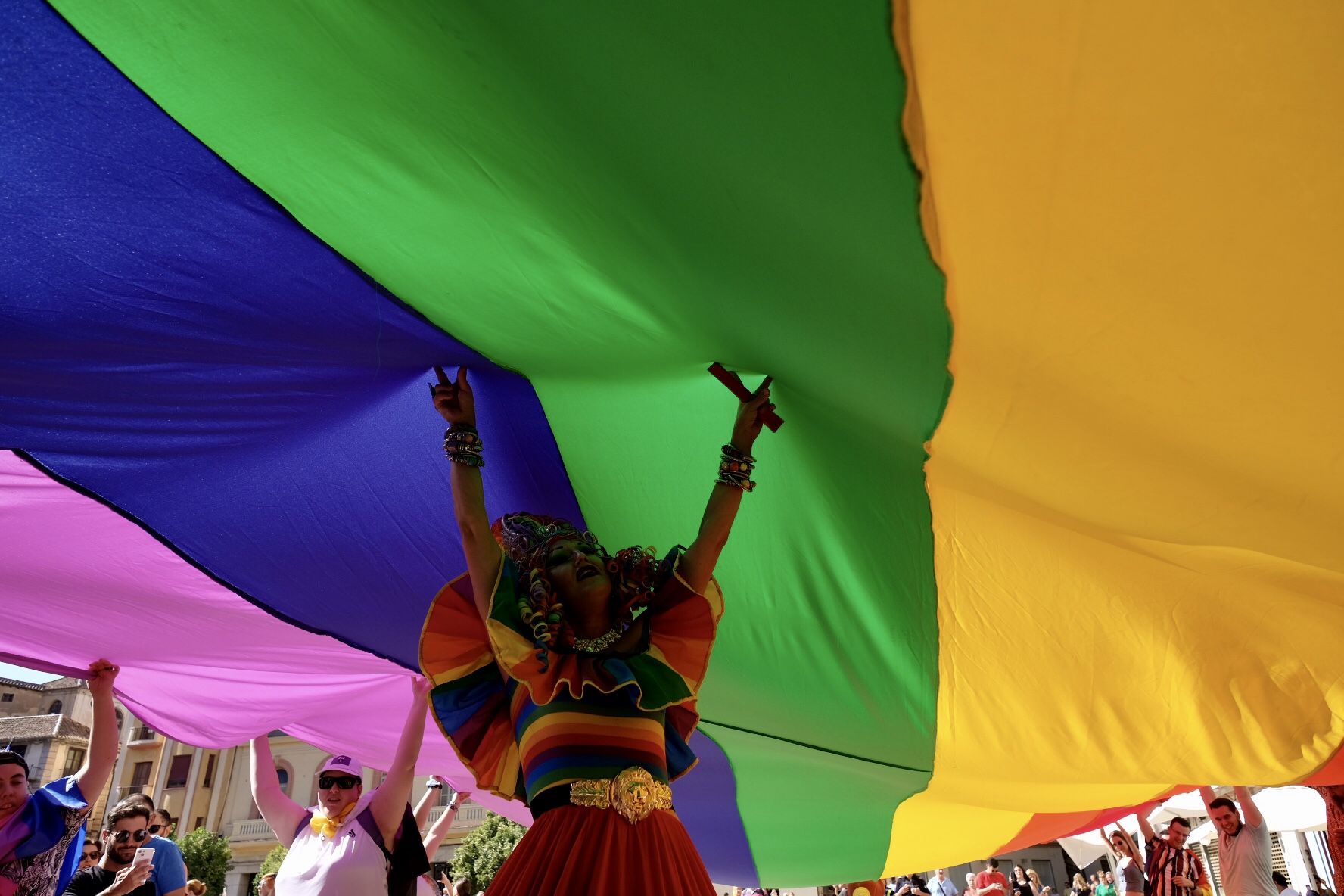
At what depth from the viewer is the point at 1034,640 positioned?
8.09 ft

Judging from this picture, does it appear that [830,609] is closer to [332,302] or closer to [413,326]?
[413,326]

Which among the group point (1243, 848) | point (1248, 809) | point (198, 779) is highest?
point (198, 779)

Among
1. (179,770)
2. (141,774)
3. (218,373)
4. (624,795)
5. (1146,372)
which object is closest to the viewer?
(1146,372)

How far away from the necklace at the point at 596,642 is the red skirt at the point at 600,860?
31 centimetres

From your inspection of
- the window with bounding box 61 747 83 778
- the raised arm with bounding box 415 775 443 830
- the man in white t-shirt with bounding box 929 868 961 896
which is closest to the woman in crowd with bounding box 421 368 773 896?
the raised arm with bounding box 415 775 443 830

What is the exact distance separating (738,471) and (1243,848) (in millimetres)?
4393

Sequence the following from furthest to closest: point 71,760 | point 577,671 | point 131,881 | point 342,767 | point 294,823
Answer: point 71,760
point 131,881
point 294,823
point 342,767
point 577,671

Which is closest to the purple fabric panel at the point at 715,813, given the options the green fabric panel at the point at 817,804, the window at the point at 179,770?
the green fabric panel at the point at 817,804

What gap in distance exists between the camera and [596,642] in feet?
6.73

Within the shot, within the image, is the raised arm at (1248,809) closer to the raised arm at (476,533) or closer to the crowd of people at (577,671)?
the crowd of people at (577,671)

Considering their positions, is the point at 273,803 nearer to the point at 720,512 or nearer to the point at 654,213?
the point at 720,512

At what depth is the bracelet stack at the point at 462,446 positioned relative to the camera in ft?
7.06

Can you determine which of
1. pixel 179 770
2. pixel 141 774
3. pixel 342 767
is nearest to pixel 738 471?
pixel 342 767

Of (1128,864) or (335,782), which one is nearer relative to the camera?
(335,782)
